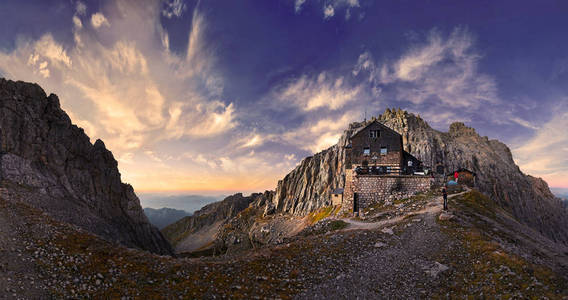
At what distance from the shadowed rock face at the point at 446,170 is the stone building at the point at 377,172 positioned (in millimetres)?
74995

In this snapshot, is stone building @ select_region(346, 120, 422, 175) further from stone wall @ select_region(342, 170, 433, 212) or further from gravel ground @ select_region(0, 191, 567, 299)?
gravel ground @ select_region(0, 191, 567, 299)

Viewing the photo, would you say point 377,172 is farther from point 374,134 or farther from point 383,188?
point 374,134

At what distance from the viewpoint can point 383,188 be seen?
131 ft

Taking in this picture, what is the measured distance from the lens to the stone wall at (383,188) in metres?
38.2

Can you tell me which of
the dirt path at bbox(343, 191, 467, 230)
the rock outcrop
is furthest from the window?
the rock outcrop

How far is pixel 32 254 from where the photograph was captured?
15891 mm

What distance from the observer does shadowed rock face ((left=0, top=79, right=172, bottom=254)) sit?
129 feet

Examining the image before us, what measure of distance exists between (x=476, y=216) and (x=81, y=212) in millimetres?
63707

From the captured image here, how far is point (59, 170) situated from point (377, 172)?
68081 mm

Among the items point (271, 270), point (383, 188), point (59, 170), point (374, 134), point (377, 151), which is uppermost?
point (374, 134)

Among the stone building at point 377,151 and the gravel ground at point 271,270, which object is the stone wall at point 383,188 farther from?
the gravel ground at point 271,270

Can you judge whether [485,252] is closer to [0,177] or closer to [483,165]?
[0,177]

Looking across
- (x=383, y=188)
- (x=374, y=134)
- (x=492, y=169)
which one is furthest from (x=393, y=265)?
(x=492, y=169)

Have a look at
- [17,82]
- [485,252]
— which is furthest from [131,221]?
[485,252]
